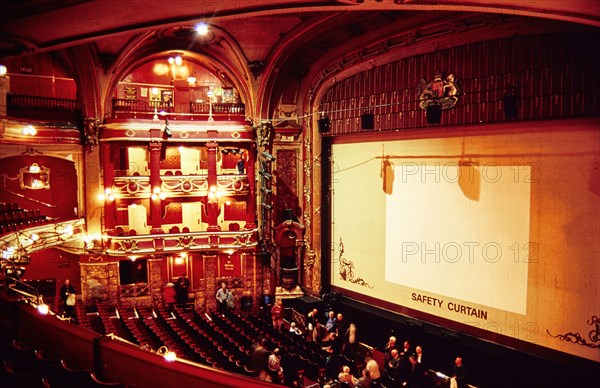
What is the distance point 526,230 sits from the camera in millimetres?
11352

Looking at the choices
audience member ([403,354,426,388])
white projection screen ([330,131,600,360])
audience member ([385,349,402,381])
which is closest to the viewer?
audience member ([403,354,426,388])

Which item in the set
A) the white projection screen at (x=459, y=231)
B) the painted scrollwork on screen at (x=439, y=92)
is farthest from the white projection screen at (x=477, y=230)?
the painted scrollwork on screen at (x=439, y=92)

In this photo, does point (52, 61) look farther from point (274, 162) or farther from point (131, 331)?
point (131, 331)

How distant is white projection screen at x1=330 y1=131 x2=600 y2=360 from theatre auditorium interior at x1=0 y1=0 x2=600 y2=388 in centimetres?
5

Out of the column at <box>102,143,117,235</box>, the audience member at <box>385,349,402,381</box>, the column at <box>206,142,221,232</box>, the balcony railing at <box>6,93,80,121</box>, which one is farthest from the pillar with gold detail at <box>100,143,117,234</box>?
the audience member at <box>385,349,402,381</box>

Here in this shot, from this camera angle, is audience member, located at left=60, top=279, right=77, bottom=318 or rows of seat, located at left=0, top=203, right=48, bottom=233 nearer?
rows of seat, located at left=0, top=203, right=48, bottom=233

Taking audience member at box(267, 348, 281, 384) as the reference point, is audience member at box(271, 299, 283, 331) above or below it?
below

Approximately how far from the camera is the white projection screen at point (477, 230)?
10.5m

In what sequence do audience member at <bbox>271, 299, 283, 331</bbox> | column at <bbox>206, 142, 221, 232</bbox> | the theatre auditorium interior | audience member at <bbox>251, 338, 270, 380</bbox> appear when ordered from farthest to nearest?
column at <bbox>206, 142, 221, 232</bbox>, audience member at <bbox>271, 299, 283, 331</bbox>, audience member at <bbox>251, 338, 270, 380</bbox>, the theatre auditorium interior

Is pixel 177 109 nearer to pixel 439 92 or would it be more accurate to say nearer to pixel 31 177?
pixel 31 177

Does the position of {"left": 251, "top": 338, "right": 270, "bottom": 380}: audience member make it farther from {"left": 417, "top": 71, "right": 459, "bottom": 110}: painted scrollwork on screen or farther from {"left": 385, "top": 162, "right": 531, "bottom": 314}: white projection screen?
{"left": 417, "top": 71, "right": 459, "bottom": 110}: painted scrollwork on screen

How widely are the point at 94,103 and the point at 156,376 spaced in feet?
47.2

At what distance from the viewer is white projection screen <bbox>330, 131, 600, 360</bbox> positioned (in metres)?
10.5

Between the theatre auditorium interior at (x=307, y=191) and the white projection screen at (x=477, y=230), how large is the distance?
0.17 ft
